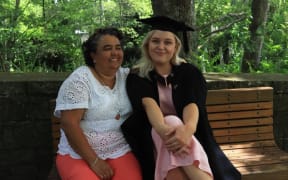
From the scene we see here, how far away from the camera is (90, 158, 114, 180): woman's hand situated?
2953 mm

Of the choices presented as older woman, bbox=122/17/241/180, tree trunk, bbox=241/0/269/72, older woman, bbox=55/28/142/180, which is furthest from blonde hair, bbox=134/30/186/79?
tree trunk, bbox=241/0/269/72

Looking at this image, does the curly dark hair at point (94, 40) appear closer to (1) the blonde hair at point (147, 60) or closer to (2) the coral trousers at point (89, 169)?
(1) the blonde hair at point (147, 60)

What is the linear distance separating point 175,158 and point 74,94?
810 mm

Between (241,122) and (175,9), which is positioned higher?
(175,9)

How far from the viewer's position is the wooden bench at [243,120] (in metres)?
3.97

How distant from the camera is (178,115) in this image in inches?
127

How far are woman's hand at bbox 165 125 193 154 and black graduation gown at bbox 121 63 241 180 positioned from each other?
0.90ft

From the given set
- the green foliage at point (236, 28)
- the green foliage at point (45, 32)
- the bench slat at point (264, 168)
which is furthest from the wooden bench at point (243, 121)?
the green foliage at point (236, 28)

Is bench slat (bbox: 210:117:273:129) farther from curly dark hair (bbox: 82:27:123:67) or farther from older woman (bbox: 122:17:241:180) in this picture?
curly dark hair (bbox: 82:27:123:67)

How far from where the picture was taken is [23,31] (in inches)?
318

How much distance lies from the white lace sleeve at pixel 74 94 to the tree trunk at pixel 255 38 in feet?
17.0

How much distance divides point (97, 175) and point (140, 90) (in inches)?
27.0

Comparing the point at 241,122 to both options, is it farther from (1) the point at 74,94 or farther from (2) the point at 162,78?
(1) the point at 74,94

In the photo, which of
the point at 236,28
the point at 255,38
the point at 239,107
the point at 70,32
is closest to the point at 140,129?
the point at 239,107
